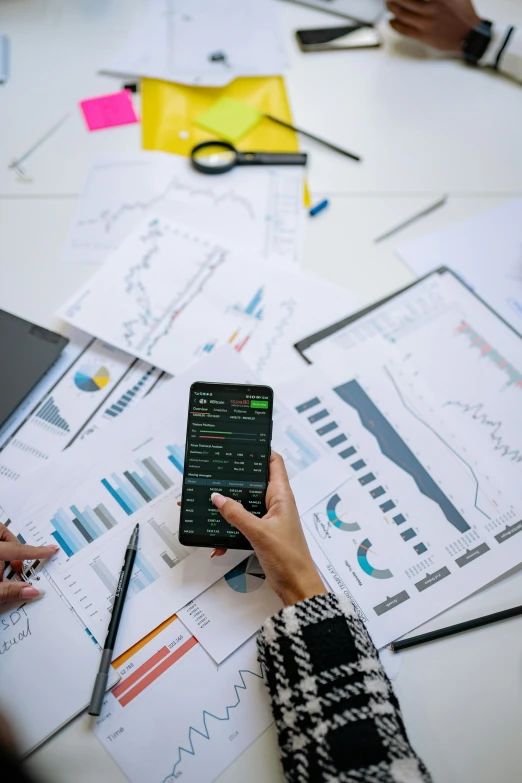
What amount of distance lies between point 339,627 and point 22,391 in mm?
560

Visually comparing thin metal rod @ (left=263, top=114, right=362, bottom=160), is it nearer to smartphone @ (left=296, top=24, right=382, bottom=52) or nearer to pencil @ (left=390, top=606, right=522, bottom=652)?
smartphone @ (left=296, top=24, right=382, bottom=52)

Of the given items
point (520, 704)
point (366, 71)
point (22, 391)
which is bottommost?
point (520, 704)

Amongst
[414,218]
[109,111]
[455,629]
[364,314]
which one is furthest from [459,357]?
[109,111]

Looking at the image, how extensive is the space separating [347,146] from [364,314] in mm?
399

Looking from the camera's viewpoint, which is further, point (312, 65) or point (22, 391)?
point (312, 65)

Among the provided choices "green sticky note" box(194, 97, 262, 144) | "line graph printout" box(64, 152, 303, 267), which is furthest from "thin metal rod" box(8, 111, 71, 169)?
"green sticky note" box(194, 97, 262, 144)

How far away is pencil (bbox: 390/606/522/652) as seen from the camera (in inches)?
28.0

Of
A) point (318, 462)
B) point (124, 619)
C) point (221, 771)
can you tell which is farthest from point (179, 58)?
point (221, 771)

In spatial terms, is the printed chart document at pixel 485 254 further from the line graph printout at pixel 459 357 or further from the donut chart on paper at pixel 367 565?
the donut chart on paper at pixel 367 565

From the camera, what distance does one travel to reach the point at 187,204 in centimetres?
108

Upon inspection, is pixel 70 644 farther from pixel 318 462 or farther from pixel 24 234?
pixel 24 234

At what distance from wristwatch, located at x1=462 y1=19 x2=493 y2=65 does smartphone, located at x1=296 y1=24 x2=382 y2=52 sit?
0.60ft

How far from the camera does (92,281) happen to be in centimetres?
98

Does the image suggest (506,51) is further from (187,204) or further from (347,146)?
(187,204)
